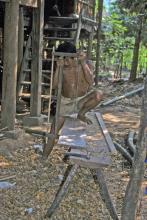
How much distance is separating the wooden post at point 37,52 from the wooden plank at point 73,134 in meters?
3.29

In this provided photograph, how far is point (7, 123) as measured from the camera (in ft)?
28.5

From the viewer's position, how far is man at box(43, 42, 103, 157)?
6.61 meters

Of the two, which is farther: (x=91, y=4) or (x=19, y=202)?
(x=91, y=4)

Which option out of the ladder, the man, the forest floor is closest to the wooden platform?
the man

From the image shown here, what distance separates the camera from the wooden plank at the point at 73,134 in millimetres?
5492

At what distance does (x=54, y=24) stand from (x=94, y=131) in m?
7.63

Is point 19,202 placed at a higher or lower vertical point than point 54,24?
lower

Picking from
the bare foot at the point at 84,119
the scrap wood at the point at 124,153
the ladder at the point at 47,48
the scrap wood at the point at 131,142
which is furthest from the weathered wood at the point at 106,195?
the ladder at the point at 47,48

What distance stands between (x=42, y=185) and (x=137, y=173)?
8.72 ft

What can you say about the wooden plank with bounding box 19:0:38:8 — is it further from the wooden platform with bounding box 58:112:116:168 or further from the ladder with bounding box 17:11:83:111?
the wooden platform with bounding box 58:112:116:168

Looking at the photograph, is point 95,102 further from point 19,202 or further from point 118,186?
point 19,202

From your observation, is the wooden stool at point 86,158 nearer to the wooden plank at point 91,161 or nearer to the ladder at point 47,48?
the wooden plank at point 91,161

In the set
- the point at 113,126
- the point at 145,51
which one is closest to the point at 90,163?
the point at 113,126

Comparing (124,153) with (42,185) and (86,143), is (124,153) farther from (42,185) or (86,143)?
(86,143)
